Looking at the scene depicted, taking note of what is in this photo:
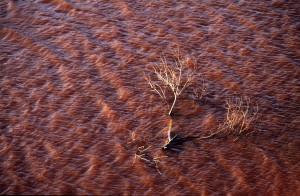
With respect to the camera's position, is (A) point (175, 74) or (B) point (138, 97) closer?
(B) point (138, 97)

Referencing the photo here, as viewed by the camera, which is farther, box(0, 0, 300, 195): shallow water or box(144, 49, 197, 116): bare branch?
box(144, 49, 197, 116): bare branch

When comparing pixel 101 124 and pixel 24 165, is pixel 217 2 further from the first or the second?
pixel 24 165

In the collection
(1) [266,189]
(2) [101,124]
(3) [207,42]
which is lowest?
(1) [266,189]

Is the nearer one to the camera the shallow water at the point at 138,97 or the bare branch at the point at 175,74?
the shallow water at the point at 138,97

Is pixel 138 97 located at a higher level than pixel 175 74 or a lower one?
lower

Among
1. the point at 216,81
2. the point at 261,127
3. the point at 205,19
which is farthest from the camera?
the point at 205,19

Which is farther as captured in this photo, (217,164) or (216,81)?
(216,81)

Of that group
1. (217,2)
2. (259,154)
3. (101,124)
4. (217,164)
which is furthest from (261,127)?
(217,2)

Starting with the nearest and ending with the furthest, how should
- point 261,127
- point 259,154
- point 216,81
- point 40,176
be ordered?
point 40,176 → point 259,154 → point 261,127 → point 216,81
